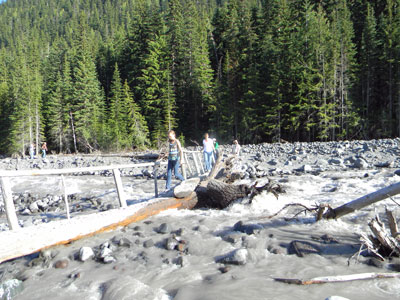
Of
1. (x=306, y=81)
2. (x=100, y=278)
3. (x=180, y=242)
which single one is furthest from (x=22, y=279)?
(x=306, y=81)

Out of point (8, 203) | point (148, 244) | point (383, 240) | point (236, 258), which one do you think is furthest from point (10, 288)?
point (383, 240)

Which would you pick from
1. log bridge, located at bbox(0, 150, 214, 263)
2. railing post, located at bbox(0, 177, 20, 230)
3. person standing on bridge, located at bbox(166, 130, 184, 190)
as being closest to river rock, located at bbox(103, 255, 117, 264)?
log bridge, located at bbox(0, 150, 214, 263)

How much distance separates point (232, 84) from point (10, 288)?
3147 cm

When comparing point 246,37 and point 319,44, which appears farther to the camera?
point 246,37

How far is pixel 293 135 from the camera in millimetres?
29984

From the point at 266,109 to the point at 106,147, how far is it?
1901 cm

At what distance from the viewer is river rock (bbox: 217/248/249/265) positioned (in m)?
3.44

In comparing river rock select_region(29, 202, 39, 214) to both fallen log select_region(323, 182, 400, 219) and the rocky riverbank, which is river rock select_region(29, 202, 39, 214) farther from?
fallen log select_region(323, 182, 400, 219)

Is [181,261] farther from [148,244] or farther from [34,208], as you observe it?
[34,208]

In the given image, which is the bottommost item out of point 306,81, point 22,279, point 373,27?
point 22,279

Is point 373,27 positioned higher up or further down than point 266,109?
higher up

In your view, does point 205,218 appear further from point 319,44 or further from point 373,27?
point 373,27

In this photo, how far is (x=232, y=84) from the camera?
3269 cm

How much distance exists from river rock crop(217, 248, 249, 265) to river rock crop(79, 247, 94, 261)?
1776 mm
